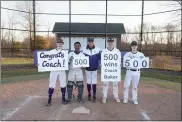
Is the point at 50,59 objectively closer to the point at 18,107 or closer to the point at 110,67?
the point at 18,107

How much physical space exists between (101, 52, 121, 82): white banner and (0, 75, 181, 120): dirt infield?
735 mm

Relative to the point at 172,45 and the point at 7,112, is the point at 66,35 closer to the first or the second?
the point at 172,45

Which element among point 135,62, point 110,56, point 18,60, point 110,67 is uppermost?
point 110,56

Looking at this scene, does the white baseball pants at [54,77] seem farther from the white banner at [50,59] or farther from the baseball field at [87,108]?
the baseball field at [87,108]

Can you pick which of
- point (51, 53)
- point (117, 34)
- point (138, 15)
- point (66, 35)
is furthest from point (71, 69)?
point (117, 34)

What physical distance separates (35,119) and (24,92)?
3.21m

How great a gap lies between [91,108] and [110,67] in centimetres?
138

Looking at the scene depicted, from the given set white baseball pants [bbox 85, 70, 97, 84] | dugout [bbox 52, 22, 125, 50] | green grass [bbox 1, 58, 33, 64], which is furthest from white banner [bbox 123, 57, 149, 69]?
green grass [bbox 1, 58, 33, 64]

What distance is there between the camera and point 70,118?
5418 millimetres

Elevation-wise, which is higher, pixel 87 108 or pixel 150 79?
pixel 150 79

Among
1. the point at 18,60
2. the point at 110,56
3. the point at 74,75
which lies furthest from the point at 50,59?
the point at 18,60

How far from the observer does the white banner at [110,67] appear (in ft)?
22.4

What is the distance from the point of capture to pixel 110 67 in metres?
6.97

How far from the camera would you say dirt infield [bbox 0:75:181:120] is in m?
5.57
